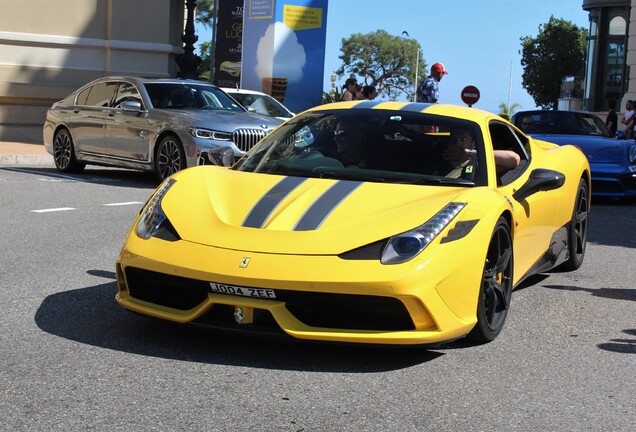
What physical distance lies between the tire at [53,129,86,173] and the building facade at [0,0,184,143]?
8488mm

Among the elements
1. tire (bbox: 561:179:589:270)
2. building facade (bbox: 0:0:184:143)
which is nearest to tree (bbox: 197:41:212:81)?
building facade (bbox: 0:0:184:143)

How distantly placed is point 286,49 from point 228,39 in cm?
919

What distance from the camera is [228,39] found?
3072 centimetres

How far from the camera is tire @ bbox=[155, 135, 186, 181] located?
13867 mm

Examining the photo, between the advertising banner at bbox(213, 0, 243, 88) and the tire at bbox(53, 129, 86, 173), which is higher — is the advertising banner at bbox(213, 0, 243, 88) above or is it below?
above

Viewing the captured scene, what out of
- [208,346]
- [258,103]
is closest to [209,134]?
[258,103]

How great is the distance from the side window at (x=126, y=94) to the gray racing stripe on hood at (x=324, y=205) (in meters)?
9.68

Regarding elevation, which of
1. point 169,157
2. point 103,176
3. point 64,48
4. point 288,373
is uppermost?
point 64,48

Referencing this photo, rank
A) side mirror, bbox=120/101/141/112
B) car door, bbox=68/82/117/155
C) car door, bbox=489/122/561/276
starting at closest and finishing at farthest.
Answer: car door, bbox=489/122/561/276
side mirror, bbox=120/101/141/112
car door, bbox=68/82/117/155

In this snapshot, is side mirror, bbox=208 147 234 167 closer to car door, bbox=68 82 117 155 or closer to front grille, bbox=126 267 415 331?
front grille, bbox=126 267 415 331

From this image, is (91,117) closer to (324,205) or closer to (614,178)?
(614,178)

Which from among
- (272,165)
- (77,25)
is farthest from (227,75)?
(272,165)

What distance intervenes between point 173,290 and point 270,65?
17.1 metres

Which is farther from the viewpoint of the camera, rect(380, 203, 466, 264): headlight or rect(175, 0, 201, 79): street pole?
rect(175, 0, 201, 79): street pole
